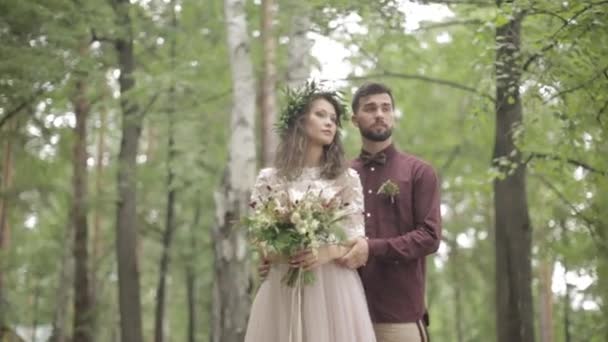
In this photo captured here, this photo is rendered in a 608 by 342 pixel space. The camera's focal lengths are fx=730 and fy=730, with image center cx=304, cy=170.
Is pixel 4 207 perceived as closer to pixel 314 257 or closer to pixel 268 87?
pixel 268 87

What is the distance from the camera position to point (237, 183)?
8.57 metres

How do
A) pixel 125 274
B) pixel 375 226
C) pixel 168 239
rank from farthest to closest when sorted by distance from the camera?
1. pixel 168 239
2. pixel 125 274
3. pixel 375 226

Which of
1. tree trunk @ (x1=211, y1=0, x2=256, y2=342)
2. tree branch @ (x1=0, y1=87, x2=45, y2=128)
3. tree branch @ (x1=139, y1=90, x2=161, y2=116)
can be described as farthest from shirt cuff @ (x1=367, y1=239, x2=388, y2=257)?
tree branch @ (x1=139, y1=90, x2=161, y2=116)

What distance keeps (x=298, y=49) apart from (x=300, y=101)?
5240 mm

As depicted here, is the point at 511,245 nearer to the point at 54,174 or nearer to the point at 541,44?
the point at 541,44

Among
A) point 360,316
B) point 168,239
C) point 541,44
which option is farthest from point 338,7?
point 168,239

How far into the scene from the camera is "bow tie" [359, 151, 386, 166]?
15.5 feet

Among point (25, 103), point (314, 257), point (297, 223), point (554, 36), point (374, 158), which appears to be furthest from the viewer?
point (25, 103)

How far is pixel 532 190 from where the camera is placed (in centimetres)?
1584

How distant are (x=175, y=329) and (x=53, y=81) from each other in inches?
914

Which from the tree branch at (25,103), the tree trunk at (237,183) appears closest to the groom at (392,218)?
the tree trunk at (237,183)

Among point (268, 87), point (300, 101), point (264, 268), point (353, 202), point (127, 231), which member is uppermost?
point (268, 87)

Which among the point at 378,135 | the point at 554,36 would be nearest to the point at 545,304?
the point at 554,36

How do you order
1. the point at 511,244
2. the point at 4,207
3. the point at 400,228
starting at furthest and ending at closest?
the point at 4,207
the point at 511,244
the point at 400,228
